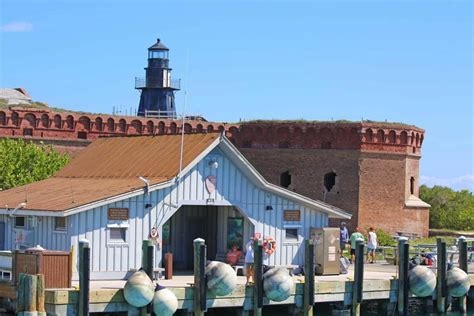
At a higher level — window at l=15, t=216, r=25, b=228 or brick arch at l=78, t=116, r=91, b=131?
brick arch at l=78, t=116, r=91, b=131

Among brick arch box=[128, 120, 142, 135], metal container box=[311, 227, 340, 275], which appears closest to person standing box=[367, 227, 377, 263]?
metal container box=[311, 227, 340, 275]

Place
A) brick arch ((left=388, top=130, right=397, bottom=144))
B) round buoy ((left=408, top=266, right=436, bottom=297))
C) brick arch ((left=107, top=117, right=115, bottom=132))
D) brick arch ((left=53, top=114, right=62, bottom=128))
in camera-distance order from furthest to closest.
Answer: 1. brick arch ((left=388, top=130, right=397, bottom=144))
2. brick arch ((left=107, top=117, right=115, bottom=132))
3. brick arch ((left=53, top=114, right=62, bottom=128))
4. round buoy ((left=408, top=266, right=436, bottom=297))

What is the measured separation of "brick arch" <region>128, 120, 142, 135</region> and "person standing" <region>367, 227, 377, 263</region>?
21.5 meters

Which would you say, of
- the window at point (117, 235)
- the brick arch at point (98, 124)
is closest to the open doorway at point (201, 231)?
the window at point (117, 235)

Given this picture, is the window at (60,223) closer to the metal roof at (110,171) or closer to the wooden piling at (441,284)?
the metal roof at (110,171)

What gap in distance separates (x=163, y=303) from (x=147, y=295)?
0.51 meters

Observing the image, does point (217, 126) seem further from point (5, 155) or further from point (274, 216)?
point (274, 216)

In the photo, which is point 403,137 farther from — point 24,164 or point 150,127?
point 24,164

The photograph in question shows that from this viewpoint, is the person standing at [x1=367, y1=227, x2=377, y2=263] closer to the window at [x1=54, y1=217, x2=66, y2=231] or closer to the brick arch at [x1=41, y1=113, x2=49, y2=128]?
the window at [x1=54, y1=217, x2=66, y2=231]

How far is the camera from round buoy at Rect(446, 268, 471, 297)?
34438 mm

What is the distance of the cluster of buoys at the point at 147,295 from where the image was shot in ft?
87.4

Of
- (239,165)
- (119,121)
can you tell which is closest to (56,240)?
(239,165)

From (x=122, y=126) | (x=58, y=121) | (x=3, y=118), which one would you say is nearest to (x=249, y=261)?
(x=3, y=118)

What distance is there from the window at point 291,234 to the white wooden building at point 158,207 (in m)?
0.03
